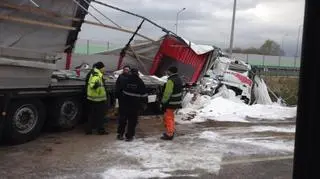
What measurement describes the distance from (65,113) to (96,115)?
0.63 metres

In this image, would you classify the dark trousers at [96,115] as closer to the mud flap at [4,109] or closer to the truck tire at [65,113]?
the truck tire at [65,113]

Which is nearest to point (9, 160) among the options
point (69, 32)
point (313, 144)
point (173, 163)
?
point (173, 163)

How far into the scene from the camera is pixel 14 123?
8.61 meters

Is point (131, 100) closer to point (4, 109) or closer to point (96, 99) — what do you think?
point (96, 99)

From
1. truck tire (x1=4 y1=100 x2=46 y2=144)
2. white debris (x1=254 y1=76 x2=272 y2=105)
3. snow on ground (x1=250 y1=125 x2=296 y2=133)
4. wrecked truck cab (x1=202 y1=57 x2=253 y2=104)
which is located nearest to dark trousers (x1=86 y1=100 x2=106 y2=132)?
truck tire (x1=4 y1=100 x2=46 y2=144)

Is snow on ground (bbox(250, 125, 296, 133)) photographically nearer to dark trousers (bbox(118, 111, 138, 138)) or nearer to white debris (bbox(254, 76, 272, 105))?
dark trousers (bbox(118, 111, 138, 138))

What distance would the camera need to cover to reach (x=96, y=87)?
10.2 metres

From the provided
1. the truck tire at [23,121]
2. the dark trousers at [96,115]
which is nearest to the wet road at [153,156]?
the truck tire at [23,121]

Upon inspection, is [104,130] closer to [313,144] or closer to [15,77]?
[15,77]

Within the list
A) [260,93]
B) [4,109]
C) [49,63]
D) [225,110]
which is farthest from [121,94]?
[260,93]

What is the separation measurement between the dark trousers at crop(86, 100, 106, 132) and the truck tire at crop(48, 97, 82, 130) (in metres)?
0.30

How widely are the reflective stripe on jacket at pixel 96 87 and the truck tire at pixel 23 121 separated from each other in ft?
3.94

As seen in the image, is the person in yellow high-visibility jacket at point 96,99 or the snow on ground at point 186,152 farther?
the person in yellow high-visibility jacket at point 96,99

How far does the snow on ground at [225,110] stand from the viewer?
13720mm
